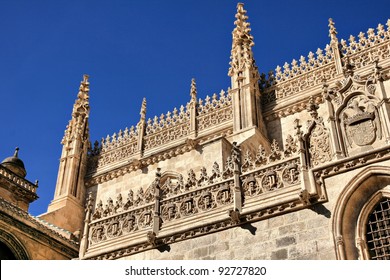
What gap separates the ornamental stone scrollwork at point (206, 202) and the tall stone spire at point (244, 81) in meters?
8.09

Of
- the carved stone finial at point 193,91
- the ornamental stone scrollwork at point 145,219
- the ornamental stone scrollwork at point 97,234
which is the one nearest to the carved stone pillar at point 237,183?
the ornamental stone scrollwork at point 145,219

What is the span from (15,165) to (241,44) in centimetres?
1137

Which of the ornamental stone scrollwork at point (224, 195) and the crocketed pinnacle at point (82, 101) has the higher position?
the crocketed pinnacle at point (82, 101)

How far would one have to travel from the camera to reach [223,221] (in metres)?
10.3

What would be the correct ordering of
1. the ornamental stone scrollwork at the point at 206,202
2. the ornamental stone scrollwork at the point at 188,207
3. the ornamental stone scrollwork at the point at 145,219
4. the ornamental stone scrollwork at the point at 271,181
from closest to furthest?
1. the ornamental stone scrollwork at the point at 271,181
2. the ornamental stone scrollwork at the point at 206,202
3. the ornamental stone scrollwork at the point at 188,207
4. the ornamental stone scrollwork at the point at 145,219

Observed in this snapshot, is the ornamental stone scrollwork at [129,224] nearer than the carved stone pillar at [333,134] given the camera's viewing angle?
No

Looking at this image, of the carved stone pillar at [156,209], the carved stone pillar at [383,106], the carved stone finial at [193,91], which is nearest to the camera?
the carved stone pillar at [383,106]

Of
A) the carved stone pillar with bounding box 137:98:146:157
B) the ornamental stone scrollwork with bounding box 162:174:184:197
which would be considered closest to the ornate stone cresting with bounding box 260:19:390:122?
the carved stone pillar with bounding box 137:98:146:157

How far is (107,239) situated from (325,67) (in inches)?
440

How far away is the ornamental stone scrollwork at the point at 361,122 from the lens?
973 cm

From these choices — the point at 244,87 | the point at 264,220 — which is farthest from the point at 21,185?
the point at 264,220

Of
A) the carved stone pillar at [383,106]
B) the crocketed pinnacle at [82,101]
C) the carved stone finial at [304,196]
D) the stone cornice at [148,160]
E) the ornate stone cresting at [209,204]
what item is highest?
the crocketed pinnacle at [82,101]

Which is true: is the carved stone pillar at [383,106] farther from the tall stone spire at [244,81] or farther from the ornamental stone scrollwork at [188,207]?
the tall stone spire at [244,81]
